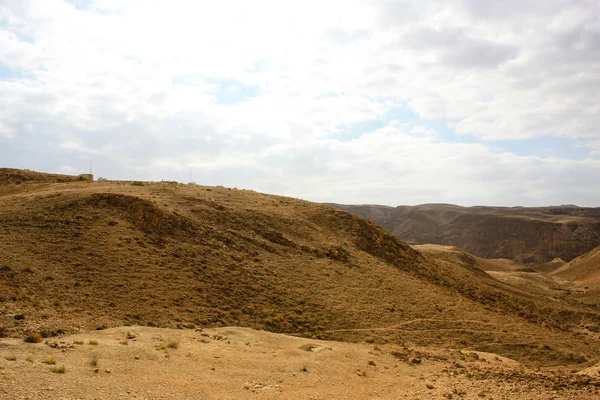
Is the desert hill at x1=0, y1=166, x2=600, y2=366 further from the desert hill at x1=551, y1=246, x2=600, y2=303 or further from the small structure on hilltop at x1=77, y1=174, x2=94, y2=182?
the desert hill at x1=551, y1=246, x2=600, y2=303

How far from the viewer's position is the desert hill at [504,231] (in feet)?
263

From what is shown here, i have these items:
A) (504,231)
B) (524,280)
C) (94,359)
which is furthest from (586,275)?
(94,359)

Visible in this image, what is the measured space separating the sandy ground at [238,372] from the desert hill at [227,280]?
79.2 inches

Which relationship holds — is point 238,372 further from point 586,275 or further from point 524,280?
point 586,275

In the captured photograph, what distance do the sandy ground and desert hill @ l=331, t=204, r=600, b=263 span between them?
73.7m

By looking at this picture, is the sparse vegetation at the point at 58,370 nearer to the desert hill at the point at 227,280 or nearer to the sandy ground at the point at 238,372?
the sandy ground at the point at 238,372

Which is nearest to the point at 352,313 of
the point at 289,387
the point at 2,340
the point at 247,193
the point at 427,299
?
the point at 427,299

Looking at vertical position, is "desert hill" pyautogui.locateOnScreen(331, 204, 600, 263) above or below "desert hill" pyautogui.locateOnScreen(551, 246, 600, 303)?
above

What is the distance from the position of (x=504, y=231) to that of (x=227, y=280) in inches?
3178

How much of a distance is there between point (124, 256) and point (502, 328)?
17.6m

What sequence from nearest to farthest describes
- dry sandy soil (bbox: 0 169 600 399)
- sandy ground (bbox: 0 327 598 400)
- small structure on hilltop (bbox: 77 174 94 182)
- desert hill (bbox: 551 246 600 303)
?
1. sandy ground (bbox: 0 327 598 400)
2. dry sandy soil (bbox: 0 169 600 399)
3. small structure on hilltop (bbox: 77 174 94 182)
4. desert hill (bbox: 551 246 600 303)

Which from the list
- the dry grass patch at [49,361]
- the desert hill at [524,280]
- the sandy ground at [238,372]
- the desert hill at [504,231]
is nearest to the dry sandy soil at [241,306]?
the sandy ground at [238,372]

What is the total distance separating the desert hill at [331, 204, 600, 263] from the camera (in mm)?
80062

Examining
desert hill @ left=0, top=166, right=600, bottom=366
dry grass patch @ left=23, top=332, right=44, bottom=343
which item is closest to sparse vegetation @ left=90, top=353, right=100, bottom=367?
dry grass patch @ left=23, top=332, right=44, bottom=343
